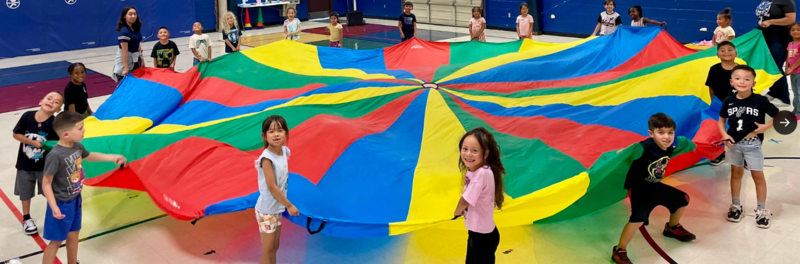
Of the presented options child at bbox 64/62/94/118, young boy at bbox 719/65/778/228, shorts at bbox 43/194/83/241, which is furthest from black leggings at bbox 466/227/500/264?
child at bbox 64/62/94/118

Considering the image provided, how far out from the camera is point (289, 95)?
567 cm

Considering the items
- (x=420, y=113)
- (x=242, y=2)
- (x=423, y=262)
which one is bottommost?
(x=423, y=262)

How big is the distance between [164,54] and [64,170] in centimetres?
370

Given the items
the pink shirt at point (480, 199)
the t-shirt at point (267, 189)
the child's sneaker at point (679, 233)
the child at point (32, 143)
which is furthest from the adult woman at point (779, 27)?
the child at point (32, 143)

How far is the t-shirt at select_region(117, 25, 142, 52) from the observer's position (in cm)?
663

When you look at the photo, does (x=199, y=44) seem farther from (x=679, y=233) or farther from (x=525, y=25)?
(x=679, y=233)

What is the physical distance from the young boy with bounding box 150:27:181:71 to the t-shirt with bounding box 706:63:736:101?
4.96 meters

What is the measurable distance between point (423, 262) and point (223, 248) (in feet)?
3.98

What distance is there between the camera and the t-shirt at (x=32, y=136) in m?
4.07

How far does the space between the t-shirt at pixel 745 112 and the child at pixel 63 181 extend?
3.62 metres

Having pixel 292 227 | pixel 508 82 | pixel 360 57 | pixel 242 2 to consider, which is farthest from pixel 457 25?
pixel 292 227

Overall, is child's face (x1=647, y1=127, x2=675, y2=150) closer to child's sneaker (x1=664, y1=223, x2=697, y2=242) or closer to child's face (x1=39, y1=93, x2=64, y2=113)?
child's sneaker (x1=664, y1=223, x2=697, y2=242)

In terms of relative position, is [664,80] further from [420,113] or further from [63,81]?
[63,81]

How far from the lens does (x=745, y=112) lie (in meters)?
4.00
